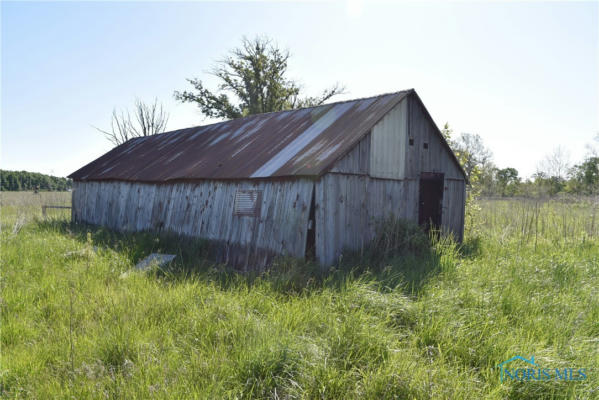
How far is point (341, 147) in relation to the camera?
26.8ft

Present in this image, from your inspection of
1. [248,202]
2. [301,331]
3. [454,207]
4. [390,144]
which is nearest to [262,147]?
[248,202]

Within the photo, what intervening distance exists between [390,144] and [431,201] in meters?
2.71

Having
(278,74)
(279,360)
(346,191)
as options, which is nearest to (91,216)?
(346,191)

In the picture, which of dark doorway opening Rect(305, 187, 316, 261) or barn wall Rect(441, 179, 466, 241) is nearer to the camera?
dark doorway opening Rect(305, 187, 316, 261)

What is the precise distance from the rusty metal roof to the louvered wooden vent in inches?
16.4

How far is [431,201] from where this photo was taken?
1095 cm

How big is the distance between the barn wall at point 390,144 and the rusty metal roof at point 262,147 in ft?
0.92

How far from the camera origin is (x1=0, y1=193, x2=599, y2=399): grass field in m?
3.50

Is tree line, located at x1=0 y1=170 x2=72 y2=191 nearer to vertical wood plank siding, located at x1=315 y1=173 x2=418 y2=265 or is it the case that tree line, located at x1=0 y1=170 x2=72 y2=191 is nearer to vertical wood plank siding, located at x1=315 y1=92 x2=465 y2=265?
vertical wood plank siding, located at x1=315 y1=92 x2=465 y2=265

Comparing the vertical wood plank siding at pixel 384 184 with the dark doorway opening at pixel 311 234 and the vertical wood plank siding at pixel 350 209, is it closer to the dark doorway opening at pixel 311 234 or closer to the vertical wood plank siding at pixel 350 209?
the vertical wood plank siding at pixel 350 209

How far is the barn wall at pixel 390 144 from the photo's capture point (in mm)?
8852

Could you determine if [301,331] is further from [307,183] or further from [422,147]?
[422,147]

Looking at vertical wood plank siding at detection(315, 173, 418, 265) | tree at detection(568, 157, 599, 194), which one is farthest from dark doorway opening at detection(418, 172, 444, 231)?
tree at detection(568, 157, 599, 194)

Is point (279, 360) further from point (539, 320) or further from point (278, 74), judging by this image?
point (278, 74)
